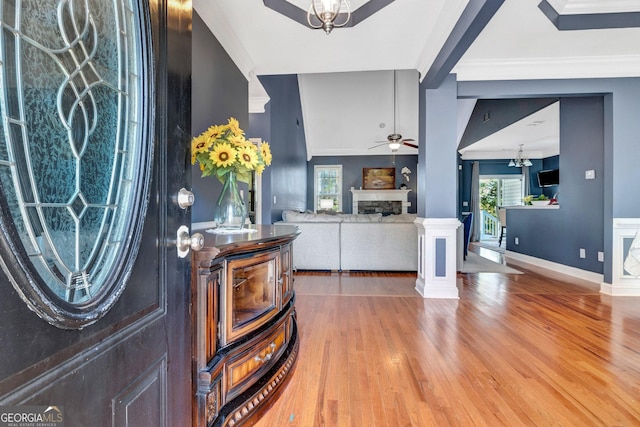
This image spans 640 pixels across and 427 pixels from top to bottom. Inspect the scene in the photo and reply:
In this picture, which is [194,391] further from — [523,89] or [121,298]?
[523,89]

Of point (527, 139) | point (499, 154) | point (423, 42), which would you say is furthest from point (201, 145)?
point (499, 154)

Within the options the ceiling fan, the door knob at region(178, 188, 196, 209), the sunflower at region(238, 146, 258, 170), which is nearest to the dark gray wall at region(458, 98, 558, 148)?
the ceiling fan

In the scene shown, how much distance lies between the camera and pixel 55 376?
449 mm

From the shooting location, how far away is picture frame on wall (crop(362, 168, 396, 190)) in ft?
30.5

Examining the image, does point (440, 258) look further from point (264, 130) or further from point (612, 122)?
point (264, 130)

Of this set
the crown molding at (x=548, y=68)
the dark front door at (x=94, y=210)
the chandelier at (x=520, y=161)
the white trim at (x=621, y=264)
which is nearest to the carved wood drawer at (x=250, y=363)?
the dark front door at (x=94, y=210)

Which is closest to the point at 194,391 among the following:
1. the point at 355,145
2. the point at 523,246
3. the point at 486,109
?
the point at 523,246

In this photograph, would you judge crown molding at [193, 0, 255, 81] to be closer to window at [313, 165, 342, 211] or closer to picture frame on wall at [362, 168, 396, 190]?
window at [313, 165, 342, 211]

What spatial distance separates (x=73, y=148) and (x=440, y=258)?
3.48 m

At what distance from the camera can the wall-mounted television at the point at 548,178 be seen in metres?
8.00

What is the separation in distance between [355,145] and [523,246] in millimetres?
5056

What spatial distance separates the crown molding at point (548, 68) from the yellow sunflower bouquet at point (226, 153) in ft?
9.94

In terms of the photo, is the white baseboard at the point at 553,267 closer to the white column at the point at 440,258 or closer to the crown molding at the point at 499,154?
the white column at the point at 440,258

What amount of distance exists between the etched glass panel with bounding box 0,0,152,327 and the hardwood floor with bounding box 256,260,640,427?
4.19 ft
